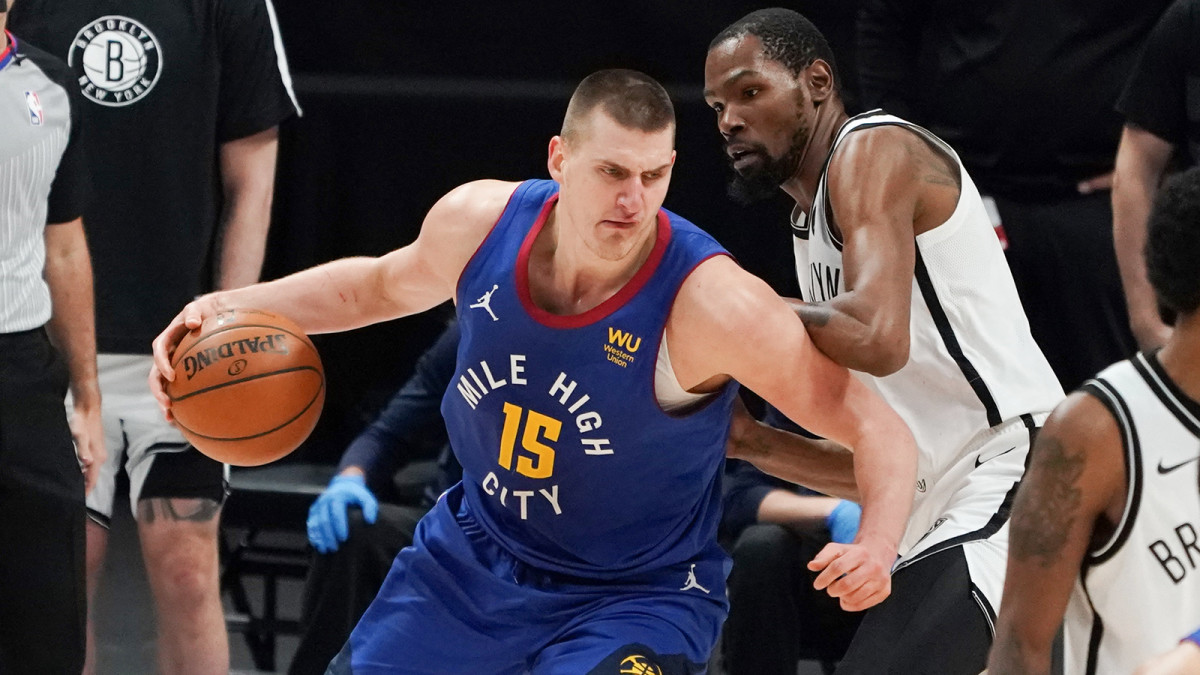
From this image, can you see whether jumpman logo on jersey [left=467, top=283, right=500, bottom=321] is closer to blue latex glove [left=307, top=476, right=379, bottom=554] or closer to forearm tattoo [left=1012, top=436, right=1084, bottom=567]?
forearm tattoo [left=1012, top=436, right=1084, bottom=567]

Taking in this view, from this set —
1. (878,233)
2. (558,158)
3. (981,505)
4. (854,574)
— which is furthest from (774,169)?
(854,574)

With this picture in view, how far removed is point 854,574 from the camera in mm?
2695

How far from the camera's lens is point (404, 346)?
5781 millimetres

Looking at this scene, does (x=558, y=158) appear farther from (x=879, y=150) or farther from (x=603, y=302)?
(x=879, y=150)

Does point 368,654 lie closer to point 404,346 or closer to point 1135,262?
point 1135,262

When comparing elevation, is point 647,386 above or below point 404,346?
above

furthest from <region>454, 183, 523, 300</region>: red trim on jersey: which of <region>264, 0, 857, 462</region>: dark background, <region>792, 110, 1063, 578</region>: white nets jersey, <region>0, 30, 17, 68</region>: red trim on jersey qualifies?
<region>264, 0, 857, 462</region>: dark background

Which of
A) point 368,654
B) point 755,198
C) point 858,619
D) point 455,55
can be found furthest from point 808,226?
point 455,55

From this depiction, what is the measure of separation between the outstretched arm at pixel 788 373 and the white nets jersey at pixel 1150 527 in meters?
0.61

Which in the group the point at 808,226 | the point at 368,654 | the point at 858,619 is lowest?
the point at 858,619

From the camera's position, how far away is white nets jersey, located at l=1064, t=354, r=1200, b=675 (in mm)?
2158

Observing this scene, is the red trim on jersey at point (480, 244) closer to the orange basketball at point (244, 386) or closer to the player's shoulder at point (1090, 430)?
the orange basketball at point (244, 386)

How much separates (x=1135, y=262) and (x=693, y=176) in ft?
5.99

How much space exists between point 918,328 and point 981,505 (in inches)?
15.7
